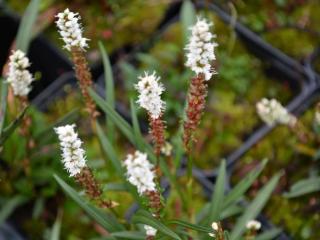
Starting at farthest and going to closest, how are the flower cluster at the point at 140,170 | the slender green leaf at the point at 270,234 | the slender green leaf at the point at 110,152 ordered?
the slender green leaf at the point at 270,234
the slender green leaf at the point at 110,152
the flower cluster at the point at 140,170

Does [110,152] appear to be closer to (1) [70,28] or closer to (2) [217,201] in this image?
(2) [217,201]

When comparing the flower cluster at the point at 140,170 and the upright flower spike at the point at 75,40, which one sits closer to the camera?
the flower cluster at the point at 140,170

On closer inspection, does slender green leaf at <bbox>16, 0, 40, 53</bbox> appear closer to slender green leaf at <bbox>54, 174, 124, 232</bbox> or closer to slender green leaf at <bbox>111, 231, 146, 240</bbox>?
slender green leaf at <bbox>54, 174, 124, 232</bbox>

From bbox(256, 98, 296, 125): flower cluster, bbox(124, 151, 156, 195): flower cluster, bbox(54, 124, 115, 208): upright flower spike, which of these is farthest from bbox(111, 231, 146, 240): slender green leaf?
bbox(256, 98, 296, 125): flower cluster

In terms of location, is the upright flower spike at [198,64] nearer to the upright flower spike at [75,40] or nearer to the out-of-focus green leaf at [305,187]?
the upright flower spike at [75,40]

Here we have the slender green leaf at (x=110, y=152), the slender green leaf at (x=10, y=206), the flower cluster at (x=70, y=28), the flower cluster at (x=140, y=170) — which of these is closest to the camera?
the flower cluster at (x=140, y=170)

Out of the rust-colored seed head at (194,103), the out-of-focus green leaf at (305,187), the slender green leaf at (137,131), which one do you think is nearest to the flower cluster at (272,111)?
the out-of-focus green leaf at (305,187)

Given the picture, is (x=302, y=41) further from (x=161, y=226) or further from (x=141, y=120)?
(x=161, y=226)
